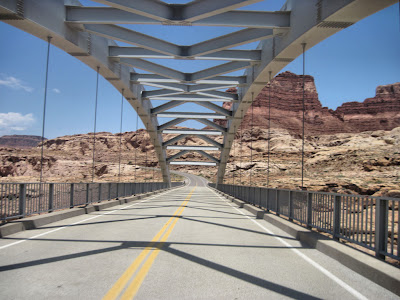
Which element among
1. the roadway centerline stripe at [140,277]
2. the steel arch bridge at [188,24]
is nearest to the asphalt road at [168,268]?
the roadway centerline stripe at [140,277]

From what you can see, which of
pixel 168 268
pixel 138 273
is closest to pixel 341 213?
pixel 168 268

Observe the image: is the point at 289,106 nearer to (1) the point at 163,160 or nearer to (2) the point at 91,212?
(1) the point at 163,160

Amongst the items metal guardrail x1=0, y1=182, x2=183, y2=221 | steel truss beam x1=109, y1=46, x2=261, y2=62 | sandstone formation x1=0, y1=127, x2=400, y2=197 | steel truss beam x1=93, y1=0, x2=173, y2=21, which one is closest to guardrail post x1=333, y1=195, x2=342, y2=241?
metal guardrail x1=0, y1=182, x2=183, y2=221

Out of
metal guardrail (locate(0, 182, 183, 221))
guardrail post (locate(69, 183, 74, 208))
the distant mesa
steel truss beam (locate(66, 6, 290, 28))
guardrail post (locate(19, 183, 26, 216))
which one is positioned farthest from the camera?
the distant mesa

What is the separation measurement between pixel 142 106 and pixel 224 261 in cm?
2280

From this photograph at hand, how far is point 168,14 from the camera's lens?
12.6 metres

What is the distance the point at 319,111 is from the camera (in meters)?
145

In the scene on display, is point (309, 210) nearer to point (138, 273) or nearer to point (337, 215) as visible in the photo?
point (337, 215)

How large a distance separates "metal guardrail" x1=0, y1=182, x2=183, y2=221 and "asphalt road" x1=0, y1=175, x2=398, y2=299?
1207 millimetres

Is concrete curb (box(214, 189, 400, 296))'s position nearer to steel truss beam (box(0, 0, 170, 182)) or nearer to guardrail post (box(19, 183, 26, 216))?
guardrail post (box(19, 183, 26, 216))

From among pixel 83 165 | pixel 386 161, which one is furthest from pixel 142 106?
pixel 83 165

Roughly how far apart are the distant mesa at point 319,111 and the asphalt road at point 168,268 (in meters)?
123

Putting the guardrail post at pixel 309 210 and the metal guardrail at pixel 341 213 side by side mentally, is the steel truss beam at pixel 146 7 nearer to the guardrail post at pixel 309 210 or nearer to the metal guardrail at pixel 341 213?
the metal guardrail at pixel 341 213

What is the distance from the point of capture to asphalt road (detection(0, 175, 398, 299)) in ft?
15.0
